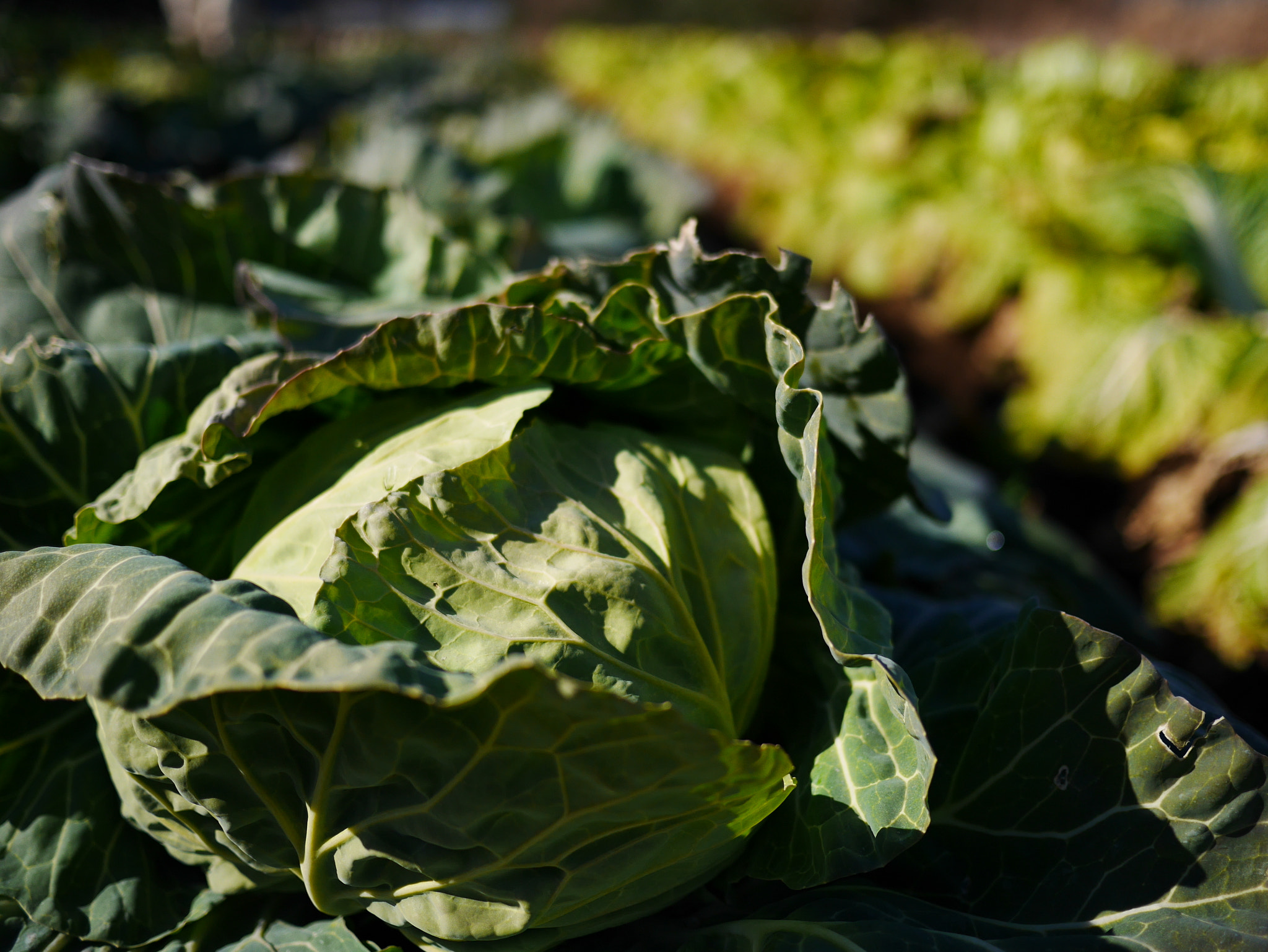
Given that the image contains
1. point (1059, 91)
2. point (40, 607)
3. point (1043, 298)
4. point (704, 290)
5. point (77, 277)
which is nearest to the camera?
point (40, 607)

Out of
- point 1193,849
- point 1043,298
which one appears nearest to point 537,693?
point 1193,849

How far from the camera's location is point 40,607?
1290 millimetres

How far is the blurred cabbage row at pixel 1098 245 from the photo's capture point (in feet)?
13.0

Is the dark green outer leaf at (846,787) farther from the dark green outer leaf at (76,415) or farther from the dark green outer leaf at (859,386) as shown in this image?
the dark green outer leaf at (76,415)

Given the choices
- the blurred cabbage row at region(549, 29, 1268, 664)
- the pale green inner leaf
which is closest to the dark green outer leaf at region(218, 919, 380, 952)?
the pale green inner leaf

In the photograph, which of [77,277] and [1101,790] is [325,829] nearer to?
[1101,790]

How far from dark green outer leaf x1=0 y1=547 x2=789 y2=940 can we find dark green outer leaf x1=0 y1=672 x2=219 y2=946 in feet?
0.95

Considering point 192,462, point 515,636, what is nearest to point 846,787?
point 515,636

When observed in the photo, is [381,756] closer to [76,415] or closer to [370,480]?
[370,480]

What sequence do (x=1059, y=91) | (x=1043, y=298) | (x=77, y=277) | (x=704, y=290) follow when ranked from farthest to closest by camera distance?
(x=1059, y=91) → (x=1043, y=298) → (x=77, y=277) → (x=704, y=290)

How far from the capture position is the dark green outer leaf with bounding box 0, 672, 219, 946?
1.56 m

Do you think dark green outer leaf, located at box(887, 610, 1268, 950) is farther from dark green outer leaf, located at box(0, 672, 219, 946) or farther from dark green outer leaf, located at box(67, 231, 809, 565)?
dark green outer leaf, located at box(0, 672, 219, 946)

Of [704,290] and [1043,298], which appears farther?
[1043,298]

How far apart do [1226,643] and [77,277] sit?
4.23 metres
